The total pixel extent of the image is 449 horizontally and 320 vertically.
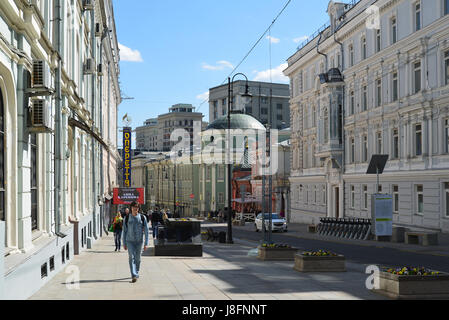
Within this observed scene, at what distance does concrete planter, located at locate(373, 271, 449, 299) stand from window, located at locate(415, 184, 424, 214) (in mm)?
21814

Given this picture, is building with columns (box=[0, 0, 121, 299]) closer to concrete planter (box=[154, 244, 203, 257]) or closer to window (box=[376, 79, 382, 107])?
concrete planter (box=[154, 244, 203, 257])

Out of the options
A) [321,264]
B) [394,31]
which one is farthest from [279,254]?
[394,31]

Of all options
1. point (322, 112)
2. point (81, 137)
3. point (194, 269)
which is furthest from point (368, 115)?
point (194, 269)

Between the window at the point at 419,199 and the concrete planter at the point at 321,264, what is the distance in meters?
18.6

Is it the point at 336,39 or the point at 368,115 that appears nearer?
the point at 368,115

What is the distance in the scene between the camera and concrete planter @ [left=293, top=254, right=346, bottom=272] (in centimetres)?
1361

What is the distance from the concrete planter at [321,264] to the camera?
13.6m

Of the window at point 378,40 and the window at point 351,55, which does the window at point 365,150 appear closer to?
the window at point 351,55

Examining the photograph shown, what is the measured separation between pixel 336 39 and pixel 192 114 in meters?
154

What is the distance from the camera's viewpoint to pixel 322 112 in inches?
1762

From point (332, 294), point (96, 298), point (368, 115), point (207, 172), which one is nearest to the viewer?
point (96, 298)

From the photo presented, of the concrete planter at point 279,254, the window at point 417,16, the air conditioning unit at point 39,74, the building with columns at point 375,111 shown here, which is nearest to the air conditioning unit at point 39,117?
the air conditioning unit at point 39,74

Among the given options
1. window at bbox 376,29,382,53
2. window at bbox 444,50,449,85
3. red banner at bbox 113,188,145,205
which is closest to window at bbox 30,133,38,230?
window at bbox 444,50,449,85
